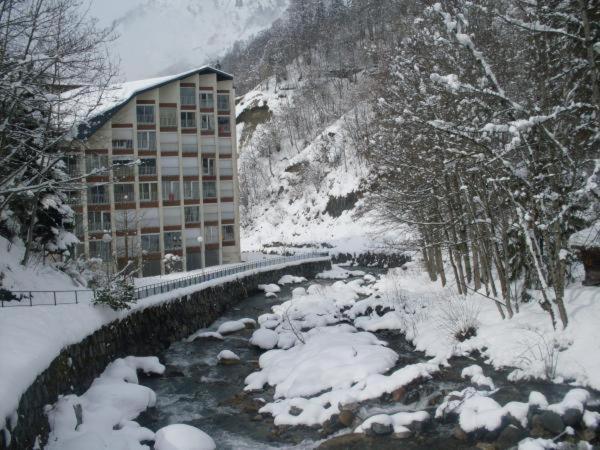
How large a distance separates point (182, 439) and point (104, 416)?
8.28 feet

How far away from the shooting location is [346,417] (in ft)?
36.7

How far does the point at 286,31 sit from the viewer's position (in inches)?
4751

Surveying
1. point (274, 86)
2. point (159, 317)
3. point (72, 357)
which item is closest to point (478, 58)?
point (72, 357)

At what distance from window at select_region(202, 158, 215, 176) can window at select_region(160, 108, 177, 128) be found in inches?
161

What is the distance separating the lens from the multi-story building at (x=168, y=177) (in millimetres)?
39938

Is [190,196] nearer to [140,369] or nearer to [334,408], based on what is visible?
[140,369]

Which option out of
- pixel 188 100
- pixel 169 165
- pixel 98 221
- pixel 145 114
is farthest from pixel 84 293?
pixel 188 100

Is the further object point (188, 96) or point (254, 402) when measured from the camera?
point (188, 96)

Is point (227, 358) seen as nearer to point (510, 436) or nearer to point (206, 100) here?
point (510, 436)

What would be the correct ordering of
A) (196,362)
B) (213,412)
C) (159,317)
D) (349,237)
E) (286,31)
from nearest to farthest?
1. (213,412)
2. (196,362)
3. (159,317)
4. (349,237)
5. (286,31)

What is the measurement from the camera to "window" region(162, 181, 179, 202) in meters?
42.8

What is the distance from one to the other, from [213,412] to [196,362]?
5.08 metres

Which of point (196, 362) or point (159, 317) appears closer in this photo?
point (196, 362)

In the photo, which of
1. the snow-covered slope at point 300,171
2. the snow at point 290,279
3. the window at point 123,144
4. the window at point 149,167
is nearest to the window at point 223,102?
the window at point 149,167
